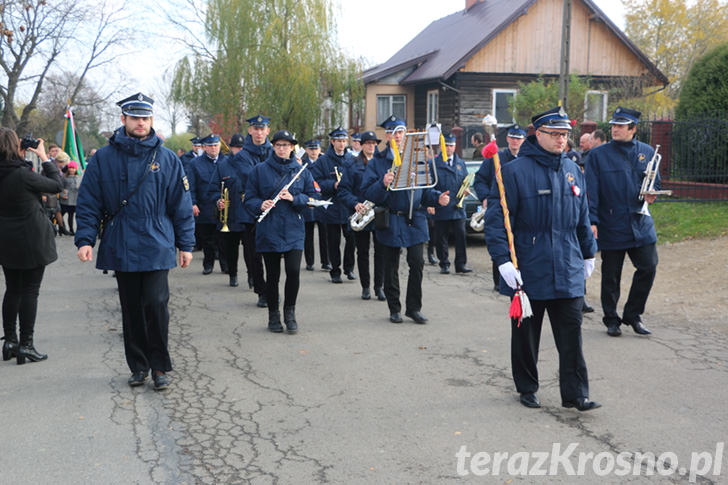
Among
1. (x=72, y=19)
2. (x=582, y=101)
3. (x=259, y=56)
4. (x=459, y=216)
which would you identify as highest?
(x=72, y=19)

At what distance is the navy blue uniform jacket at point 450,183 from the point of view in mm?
10922

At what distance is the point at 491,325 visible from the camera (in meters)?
7.78

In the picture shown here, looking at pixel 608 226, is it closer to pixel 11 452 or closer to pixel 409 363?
pixel 409 363

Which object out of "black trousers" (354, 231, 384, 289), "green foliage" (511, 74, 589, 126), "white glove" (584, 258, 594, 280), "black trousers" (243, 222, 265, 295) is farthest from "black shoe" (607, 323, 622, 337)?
"green foliage" (511, 74, 589, 126)

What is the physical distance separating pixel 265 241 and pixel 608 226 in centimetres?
341

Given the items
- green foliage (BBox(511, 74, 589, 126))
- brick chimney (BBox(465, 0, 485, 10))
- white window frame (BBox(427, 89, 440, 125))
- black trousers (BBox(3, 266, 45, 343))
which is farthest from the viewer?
brick chimney (BBox(465, 0, 485, 10))

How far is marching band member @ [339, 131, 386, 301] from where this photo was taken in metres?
8.98

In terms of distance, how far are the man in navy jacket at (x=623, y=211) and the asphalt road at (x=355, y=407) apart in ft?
1.17

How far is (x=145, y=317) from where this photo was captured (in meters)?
5.68

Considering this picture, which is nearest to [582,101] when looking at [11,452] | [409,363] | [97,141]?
[409,363]

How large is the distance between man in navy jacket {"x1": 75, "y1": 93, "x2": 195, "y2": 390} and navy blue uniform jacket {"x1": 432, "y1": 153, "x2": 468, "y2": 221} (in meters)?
5.84

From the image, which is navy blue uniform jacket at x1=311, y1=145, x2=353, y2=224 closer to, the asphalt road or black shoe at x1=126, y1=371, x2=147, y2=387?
the asphalt road

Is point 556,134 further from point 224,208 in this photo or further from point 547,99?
point 547,99

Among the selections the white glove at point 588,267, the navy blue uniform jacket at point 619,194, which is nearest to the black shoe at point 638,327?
the navy blue uniform jacket at point 619,194
